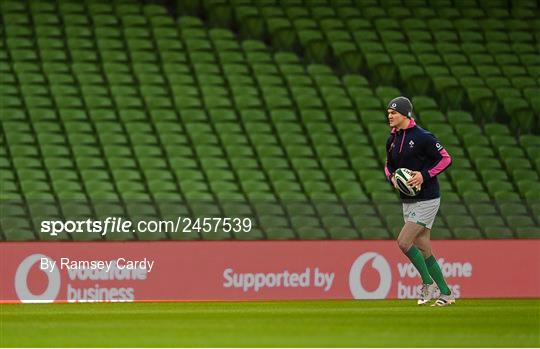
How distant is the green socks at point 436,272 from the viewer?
11.3 metres

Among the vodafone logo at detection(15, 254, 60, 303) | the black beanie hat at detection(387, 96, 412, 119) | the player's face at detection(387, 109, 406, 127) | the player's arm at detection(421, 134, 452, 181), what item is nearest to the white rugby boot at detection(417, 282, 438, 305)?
the player's arm at detection(421, 134, 452, 181)

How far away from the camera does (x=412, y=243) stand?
11.1 meters

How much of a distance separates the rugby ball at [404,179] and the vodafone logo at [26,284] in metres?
4.64

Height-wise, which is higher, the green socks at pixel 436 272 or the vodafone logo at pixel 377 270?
the vodafone logo at pixel 377 270

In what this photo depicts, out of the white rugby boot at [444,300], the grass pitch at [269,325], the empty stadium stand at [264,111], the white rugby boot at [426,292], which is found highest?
the empty stadium stand at [264,111]

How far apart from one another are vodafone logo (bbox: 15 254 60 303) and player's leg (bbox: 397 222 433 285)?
14.7 ft

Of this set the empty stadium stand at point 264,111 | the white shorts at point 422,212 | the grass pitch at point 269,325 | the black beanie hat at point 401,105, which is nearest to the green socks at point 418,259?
the white shorts at point 422,212

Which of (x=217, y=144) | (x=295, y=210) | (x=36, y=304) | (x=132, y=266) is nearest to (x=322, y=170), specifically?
(x=217, y=144)

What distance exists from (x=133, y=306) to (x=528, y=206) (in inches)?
231

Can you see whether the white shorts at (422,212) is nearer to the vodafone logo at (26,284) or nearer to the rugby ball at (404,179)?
the rugby ball at (404,179)

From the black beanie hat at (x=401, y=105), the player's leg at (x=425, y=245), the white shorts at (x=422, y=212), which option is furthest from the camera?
the player's leg at (x=425, y=245)

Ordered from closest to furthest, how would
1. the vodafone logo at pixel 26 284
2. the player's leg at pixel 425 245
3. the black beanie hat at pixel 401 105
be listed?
the black beanie hat at pixel 401 105, the player's leg at pixel 425 245, the vodafone logo at pixel 26 284

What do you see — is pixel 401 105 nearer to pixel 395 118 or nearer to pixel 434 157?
pixel 395 118

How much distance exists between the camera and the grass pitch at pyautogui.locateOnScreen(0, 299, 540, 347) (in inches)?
333
